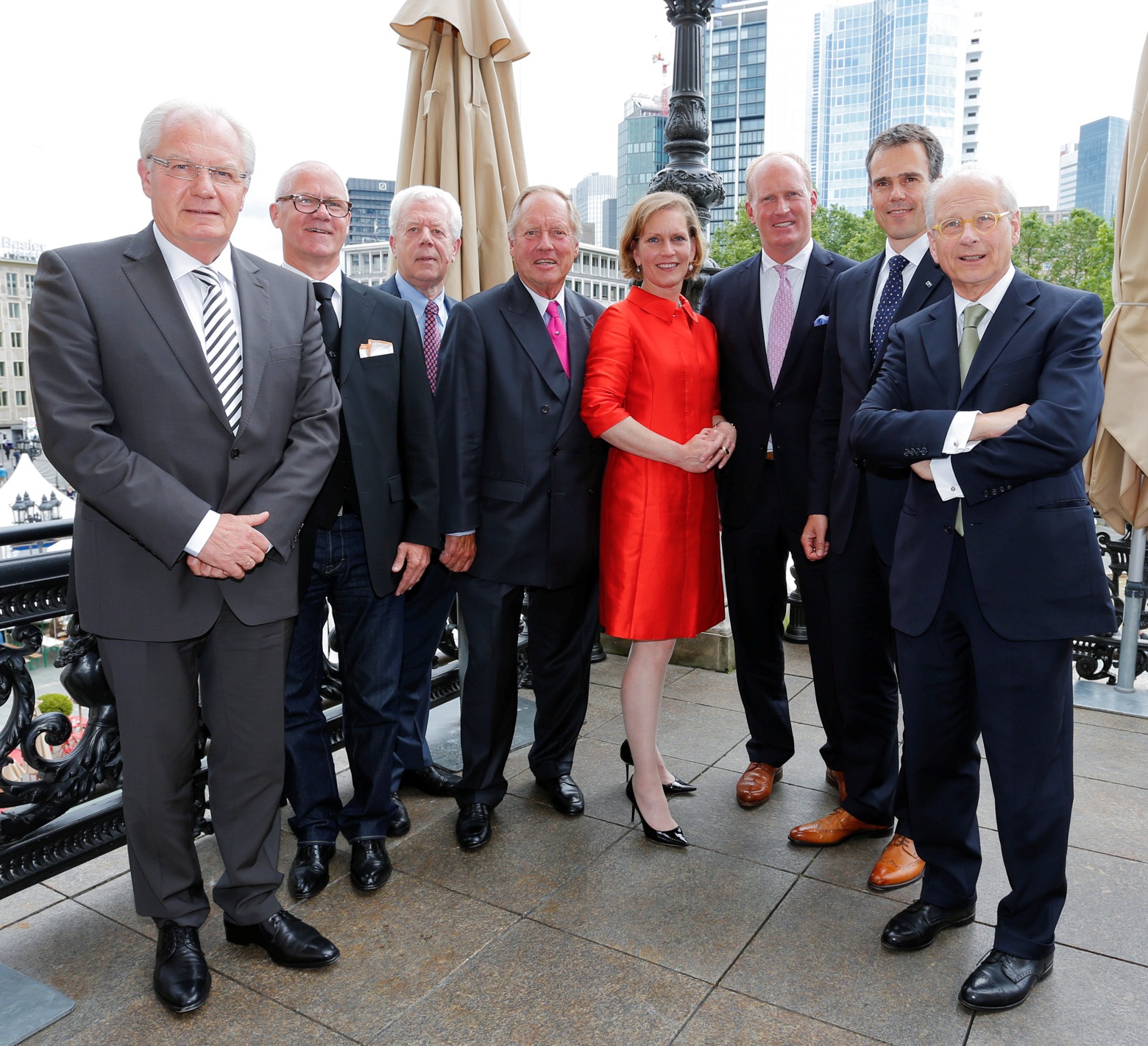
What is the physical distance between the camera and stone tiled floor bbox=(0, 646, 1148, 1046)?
2098 millimetres

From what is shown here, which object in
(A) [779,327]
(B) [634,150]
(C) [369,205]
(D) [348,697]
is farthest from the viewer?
(B) [634,150]

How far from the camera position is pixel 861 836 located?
3.05 m

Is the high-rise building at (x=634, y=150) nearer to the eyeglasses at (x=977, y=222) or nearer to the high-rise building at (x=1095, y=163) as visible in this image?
the high-rise building at (x=1095, y=163)

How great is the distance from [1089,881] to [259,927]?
253 cm

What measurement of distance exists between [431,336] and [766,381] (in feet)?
4.18

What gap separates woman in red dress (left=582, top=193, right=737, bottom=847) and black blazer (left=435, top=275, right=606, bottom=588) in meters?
0.10

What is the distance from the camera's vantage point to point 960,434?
2131 millimetres

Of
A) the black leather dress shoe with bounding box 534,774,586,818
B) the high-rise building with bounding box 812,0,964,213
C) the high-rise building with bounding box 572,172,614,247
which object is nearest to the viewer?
the black leather dress shoe with bounding box 534,774,586,818

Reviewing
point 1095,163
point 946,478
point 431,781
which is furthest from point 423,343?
point 1095,163

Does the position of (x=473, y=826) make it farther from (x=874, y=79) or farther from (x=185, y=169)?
(x=874, y=79)

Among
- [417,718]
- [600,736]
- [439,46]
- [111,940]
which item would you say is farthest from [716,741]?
[439,46]

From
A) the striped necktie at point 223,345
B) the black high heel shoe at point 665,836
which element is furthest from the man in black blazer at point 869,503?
the striped necktie at point 223,345

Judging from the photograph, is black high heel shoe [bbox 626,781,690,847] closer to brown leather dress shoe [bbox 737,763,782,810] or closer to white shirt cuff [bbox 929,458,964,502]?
brown leather dress shoe [bbox 737,763,782,810]

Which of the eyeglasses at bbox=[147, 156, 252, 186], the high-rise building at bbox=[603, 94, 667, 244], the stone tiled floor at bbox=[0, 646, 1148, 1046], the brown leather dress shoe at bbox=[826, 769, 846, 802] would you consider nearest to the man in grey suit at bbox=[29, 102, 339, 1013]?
the eyeglasses at bbox=[147, 156, 252, 186]
